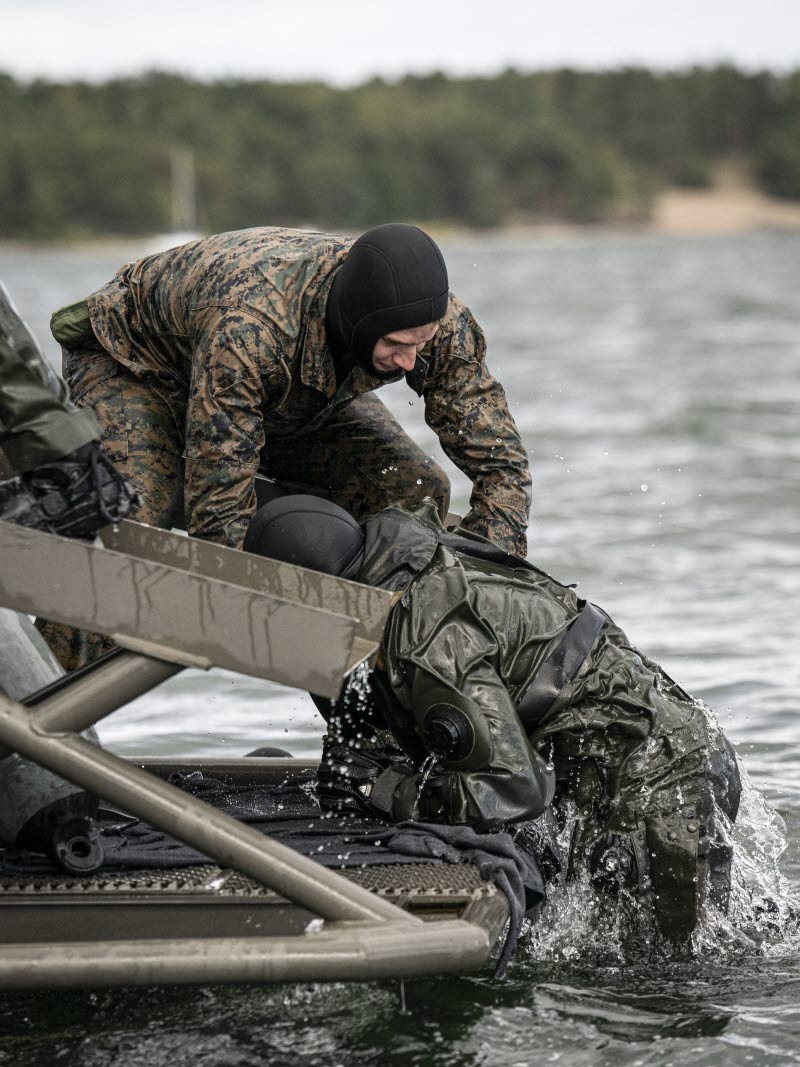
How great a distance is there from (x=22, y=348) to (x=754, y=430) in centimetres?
1586

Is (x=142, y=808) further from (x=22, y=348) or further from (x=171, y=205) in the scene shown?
(x=171, y=205)

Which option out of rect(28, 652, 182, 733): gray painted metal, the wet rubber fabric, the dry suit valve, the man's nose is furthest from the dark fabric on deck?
the man's nose

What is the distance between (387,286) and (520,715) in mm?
1297

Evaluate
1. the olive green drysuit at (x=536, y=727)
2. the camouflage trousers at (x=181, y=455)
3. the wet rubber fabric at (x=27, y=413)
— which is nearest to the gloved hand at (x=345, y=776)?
A: the olive green drysuit at (x=536, y=727)

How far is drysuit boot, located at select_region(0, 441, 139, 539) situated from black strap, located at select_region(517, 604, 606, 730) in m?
1.22

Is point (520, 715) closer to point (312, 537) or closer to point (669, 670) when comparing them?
point (312, 537)

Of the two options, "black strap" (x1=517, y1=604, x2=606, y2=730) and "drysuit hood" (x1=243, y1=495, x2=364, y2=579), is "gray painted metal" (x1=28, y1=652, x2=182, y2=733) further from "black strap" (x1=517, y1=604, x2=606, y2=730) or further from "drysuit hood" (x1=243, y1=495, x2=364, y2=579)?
"black strap" (x1=517, y1=604, x2=606, y2=730)

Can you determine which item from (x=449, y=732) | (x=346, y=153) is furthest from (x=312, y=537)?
(x=346, y=153)

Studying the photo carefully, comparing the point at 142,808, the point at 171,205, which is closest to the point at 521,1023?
the point at 142,808

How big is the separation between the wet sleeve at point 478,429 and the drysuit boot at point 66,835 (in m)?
1.84

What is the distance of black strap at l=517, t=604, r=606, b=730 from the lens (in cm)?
428

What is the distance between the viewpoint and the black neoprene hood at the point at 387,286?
477 cm

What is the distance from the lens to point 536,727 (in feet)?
14.3

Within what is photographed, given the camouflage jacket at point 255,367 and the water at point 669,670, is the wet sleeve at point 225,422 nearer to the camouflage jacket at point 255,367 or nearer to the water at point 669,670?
the camouflage jacket at point 255,367
